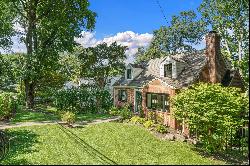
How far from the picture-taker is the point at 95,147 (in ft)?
64.6

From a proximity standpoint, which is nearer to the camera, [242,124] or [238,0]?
[242,124]

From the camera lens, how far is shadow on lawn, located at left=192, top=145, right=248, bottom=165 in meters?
16.8

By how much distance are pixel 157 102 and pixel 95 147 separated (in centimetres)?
1222

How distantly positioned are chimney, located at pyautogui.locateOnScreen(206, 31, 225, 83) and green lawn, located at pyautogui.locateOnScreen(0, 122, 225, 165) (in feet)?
27.0

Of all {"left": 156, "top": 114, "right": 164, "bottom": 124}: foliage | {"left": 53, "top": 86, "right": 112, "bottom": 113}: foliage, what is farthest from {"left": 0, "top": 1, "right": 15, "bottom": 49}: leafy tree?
{"left": 156, "top": 114, "right": 164, "bottom": 124}: foliage

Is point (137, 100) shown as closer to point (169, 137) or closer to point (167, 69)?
point (167, 69)

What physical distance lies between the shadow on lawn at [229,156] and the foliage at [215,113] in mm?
397

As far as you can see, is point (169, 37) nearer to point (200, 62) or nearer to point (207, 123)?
point (200, 62)

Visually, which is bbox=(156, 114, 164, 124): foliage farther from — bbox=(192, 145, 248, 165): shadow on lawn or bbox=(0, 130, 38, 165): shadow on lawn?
bbox=(0, 130, 38, 165): shadow on lawn

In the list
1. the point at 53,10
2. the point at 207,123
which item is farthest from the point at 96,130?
the point at 53,10

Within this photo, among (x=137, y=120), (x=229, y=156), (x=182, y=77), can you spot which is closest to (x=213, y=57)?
(x=182, y=77)

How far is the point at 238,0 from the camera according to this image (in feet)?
114

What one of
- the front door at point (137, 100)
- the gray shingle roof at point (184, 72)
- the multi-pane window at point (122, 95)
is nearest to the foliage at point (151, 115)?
the gray shingle roof at point (184, 72)

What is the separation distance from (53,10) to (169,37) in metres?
35.1
